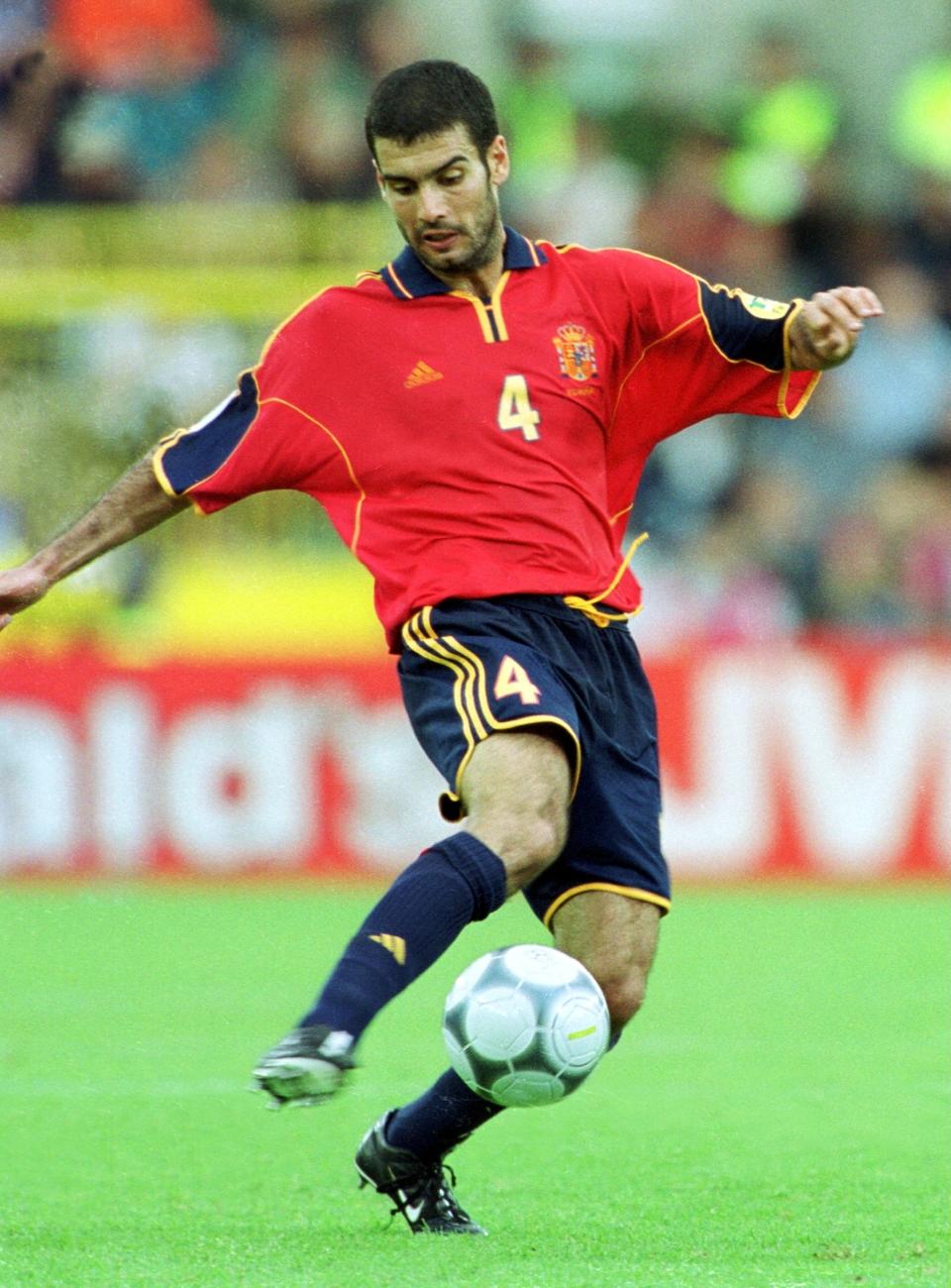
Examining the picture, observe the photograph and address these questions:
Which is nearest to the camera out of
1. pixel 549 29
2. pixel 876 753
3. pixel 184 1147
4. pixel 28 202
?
pixel 184 1147

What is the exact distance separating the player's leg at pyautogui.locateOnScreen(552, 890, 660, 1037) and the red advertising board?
24.5ft

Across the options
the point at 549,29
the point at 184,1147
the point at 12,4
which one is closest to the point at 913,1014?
the point at 184,1147

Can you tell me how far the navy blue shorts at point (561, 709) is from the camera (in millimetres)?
4574

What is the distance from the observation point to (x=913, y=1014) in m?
8.24

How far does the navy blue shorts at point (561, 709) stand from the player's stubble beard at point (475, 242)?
0.78 meters

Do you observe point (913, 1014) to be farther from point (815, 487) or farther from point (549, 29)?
point (549, 29)

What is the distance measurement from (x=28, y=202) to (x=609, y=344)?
10.1 m

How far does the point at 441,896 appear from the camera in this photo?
4.24m

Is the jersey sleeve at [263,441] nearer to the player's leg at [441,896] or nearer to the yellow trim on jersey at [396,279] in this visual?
the yellow trim on jersey at [396,279]

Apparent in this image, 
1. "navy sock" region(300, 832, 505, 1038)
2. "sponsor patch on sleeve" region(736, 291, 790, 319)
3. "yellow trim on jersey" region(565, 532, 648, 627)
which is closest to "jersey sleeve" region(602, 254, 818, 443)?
"sponsor patch on sleeve" region(736, 291, 790, 319)

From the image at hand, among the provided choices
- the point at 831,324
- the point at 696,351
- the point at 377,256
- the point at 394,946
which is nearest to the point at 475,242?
the point at 696,351

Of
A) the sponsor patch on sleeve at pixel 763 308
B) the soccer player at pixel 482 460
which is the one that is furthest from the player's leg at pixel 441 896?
the sponsor patch on sleeve at pixel 763 308

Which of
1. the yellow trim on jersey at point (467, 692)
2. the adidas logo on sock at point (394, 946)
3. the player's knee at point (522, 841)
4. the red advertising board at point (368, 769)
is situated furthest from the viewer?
the red advertising board at point (368, 769)

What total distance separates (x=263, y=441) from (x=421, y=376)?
0.38 m
